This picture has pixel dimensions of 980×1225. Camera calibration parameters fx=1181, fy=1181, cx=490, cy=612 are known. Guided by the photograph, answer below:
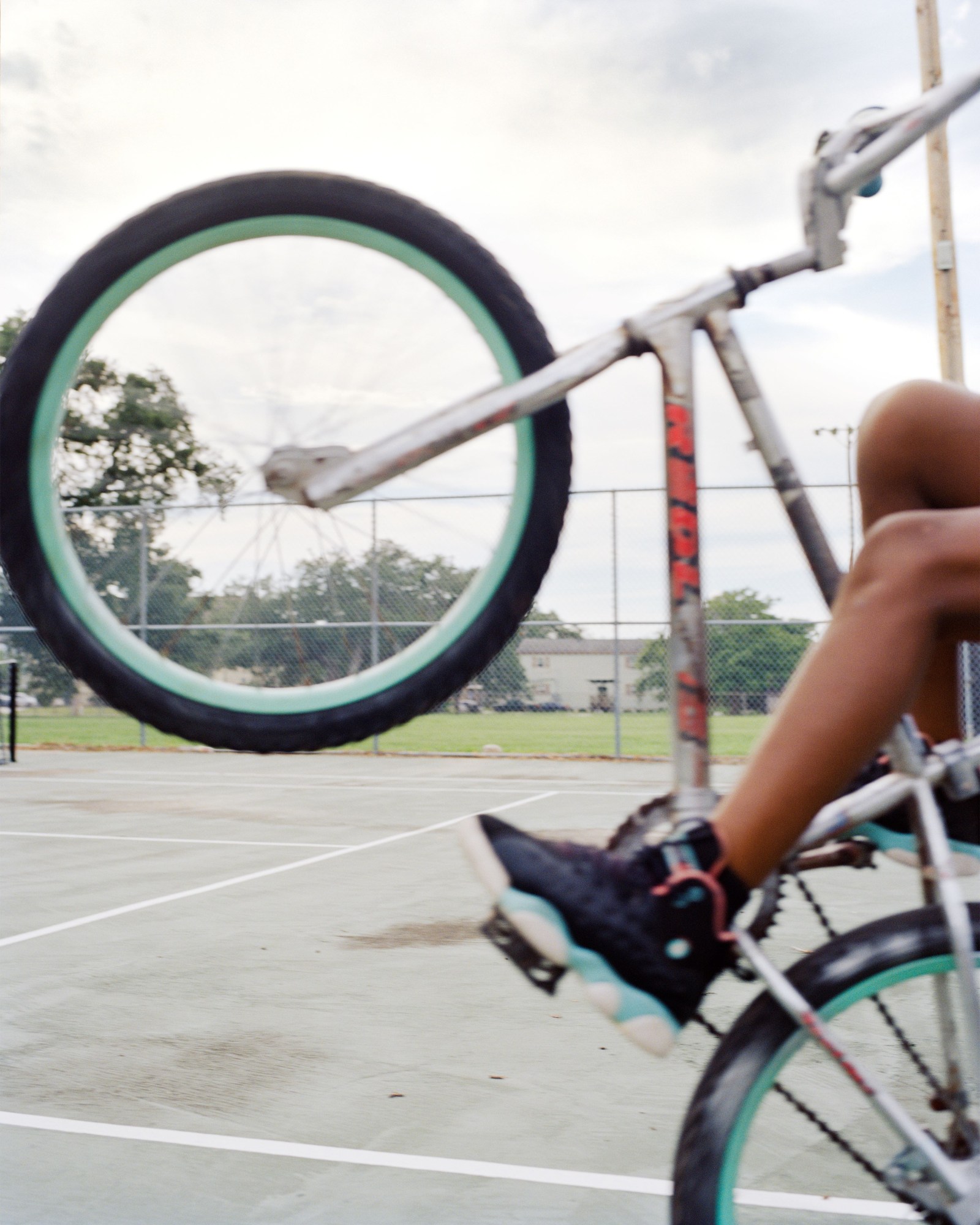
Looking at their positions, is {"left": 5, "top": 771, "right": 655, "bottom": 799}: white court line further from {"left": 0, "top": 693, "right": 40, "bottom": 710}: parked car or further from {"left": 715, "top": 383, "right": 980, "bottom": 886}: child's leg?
{"left": 715, "top": 383, "right": 980, "bottom": 886}: child's leg

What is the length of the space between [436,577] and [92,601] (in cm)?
43

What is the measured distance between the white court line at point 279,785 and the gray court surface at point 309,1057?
141 inches

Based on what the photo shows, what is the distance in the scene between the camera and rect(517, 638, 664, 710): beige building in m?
13.3

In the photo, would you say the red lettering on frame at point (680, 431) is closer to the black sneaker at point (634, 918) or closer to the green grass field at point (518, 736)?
the black sneaker at point (634, 918)

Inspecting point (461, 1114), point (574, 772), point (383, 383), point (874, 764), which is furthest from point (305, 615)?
point (574, 772)

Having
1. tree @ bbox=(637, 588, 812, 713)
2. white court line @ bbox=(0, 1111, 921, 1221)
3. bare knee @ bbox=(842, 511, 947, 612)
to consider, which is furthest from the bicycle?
tree @ bbox=(637, 588, 812, 713)

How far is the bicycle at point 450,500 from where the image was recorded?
1.36 m

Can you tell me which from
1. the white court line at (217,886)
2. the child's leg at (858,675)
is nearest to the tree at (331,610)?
the child's leg at (858,675)

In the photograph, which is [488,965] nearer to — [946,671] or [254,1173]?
[254,1173]

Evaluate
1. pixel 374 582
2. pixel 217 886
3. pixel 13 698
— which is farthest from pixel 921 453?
pixel 13 698

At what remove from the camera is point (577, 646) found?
1384 centimetres

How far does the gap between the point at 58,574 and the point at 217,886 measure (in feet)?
14.9

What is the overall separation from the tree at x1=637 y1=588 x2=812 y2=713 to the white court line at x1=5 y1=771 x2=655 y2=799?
2.79 metres

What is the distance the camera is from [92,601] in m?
1.46
